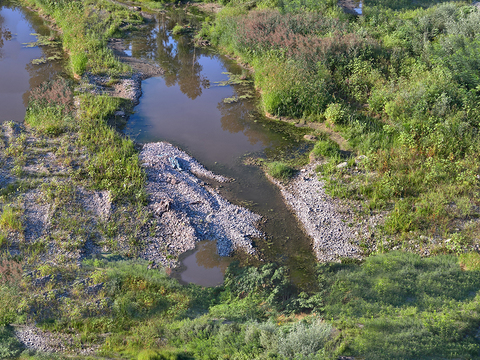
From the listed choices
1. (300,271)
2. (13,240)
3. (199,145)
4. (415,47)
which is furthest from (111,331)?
(415,47)

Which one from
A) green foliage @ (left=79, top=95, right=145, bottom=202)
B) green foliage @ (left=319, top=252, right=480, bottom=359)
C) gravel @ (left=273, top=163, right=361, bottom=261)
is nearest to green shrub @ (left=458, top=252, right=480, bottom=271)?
green foliage @ (left=319, top=252, right=480, bottom=359)

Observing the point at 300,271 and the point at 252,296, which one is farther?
the point at 300,271

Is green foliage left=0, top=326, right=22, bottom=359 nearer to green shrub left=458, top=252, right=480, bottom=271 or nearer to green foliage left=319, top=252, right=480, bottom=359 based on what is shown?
green foliage left=319, top=252, right=480, bottom=359

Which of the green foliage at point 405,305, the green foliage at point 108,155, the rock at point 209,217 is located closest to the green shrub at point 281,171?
the rock at point 209,217

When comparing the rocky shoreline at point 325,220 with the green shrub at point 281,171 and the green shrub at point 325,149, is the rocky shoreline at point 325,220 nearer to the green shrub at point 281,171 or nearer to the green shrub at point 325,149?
the green shrub at point 281,171

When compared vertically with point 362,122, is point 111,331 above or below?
below

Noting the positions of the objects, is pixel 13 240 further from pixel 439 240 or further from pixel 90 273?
pixel 439 240
